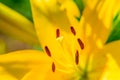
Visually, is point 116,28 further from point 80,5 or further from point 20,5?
point 20,5

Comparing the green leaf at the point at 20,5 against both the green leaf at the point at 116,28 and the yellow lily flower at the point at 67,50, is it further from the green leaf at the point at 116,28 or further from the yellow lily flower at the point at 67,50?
the green leaf at the point at 116,28

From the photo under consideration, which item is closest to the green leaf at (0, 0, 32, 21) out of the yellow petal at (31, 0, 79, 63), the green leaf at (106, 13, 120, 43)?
the yellow petal at (31, 0, 79, 63)

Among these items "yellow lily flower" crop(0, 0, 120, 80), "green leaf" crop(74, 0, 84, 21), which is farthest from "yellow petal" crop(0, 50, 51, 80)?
"green leaf" crop(74, 0, 84, 21)

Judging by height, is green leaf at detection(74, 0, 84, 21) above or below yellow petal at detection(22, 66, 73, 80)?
above

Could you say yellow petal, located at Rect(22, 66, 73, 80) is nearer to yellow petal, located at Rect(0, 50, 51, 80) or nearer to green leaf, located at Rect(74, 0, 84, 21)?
yellow petal, located at Rect(0, 50, 51, 80)

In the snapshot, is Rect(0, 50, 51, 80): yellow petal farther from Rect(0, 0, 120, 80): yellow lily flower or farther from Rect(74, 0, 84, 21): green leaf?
Rect(74, 0, 84, 21): green leaf

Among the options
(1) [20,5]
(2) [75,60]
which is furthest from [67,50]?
(1) [20,5]
